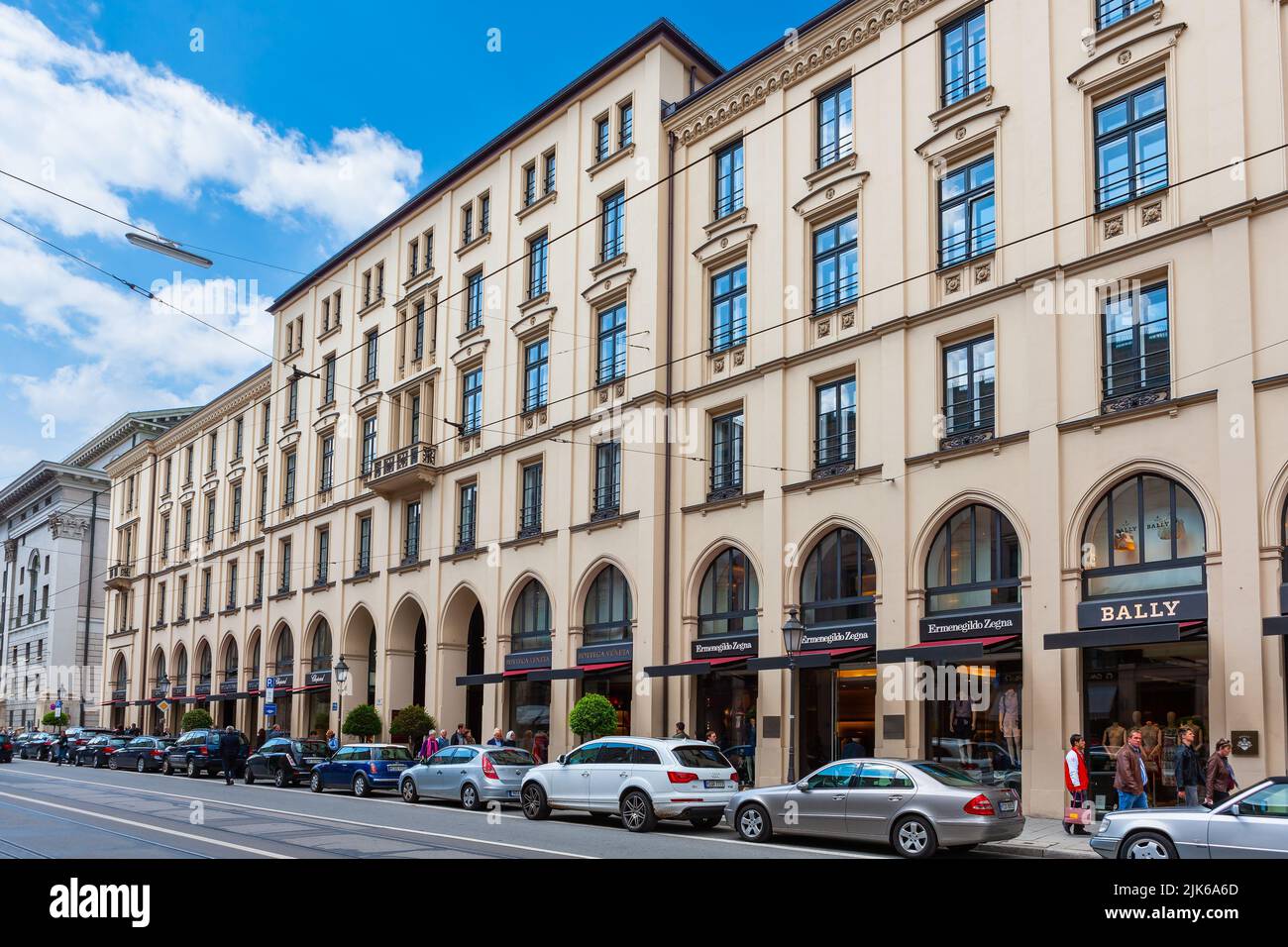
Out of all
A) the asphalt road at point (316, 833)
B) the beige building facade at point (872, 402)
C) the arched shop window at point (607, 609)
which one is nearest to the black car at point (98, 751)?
the beige building facade at point (872, 402)

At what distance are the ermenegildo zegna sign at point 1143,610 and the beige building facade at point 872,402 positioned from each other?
50mm

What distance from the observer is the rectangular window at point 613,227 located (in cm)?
3328

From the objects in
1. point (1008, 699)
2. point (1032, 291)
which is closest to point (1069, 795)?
point (1008, 699)

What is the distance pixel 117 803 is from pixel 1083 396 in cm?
2003

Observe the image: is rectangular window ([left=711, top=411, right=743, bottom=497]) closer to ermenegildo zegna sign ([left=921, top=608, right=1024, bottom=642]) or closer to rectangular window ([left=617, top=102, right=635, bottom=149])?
ermenegildo zegna sign ([left=921, top=608, right=1024, bottom=642])

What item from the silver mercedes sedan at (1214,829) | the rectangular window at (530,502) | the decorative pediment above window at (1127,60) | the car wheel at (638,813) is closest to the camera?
the silver mercedes sedan at (1214,829)

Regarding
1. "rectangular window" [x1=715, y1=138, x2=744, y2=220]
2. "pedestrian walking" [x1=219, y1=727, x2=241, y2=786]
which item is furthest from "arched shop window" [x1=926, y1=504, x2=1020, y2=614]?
"pedestrian walking" [x1=219, y1=727, x2=241, y2=786]

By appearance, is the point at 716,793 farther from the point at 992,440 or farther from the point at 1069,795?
the point at 992,440

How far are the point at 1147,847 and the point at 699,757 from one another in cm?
856

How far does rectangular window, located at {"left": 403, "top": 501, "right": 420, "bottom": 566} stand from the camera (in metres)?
40.7

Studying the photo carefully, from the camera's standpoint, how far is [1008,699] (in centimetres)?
2236

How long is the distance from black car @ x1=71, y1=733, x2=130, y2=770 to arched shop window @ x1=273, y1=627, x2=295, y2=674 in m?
6.28

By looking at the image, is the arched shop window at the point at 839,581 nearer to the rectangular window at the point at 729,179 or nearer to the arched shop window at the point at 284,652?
the rectangular window at the point at 729,179

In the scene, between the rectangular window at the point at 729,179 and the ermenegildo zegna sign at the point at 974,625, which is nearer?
the ermenegildo zegna sign at the point at 974,625
